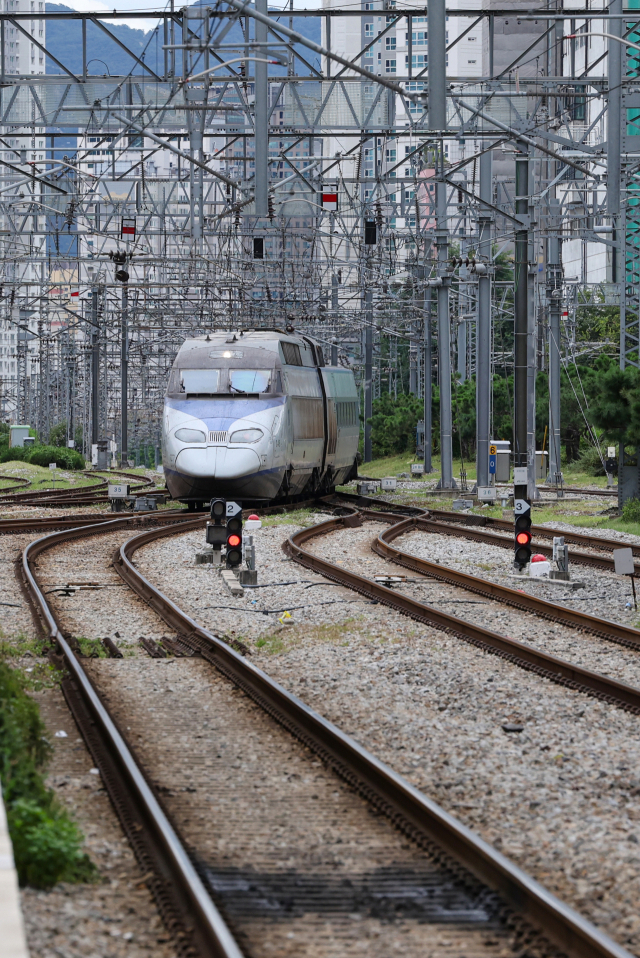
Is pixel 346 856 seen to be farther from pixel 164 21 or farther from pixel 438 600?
pixel 164 21

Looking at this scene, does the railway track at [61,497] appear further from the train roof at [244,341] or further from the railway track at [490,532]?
the railway track at [490,532]

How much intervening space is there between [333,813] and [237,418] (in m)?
19.2

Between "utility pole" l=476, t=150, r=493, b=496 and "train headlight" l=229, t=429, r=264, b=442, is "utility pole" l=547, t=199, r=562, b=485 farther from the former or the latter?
"train headlight" l=229, t=429, r=264, b=442

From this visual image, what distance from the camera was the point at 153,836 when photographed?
6109mm

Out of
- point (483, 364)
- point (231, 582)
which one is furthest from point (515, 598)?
point (483, 364)

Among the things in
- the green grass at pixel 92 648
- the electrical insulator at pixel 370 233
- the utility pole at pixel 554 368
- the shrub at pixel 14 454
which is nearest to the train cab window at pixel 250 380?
the electrical insulator at pixel 370 233

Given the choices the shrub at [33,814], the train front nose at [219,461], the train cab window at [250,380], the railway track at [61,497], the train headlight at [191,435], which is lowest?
the railway track at [61,497]

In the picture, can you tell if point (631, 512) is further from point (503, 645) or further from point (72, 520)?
point (503, 645)

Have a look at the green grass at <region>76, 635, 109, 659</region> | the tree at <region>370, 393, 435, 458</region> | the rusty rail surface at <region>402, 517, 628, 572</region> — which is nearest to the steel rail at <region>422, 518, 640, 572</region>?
Result: the rusty rail surface at <region>402, 517, 628, 572</region>

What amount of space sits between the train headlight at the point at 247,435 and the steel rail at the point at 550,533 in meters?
4.69

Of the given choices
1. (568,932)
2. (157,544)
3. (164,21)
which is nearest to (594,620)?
(568,932)

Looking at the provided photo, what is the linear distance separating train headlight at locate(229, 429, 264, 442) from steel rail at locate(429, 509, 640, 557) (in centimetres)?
469

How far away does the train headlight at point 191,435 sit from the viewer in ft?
83.0

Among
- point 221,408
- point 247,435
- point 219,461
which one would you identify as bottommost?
point 219,461
